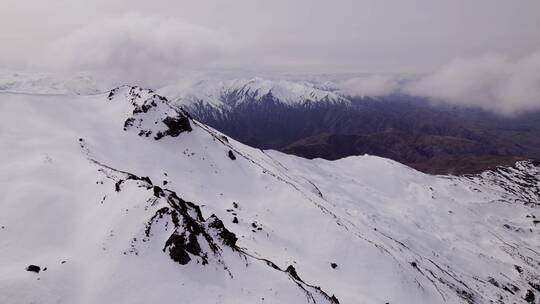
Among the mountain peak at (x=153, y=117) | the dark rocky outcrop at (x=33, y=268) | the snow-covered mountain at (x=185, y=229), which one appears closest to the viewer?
the dark rocky outcrop at (x=33, y=268)

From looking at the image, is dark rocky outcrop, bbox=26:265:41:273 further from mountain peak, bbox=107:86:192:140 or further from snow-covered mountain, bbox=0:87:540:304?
mountain peak, bbox=107:86:192:140

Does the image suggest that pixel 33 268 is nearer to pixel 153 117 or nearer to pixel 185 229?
pixel 185 229

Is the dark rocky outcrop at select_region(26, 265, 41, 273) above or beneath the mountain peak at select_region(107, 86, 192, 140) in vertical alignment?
above

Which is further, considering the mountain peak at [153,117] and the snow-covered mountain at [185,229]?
the mountain peak at [153,117]

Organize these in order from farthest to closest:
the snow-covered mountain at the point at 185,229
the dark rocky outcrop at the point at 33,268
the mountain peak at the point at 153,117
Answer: the mountain peak at the point at 153,117 → the snow-covered mountain at the point at 185,229 → the dark rocky outcrop at the point at 33,268

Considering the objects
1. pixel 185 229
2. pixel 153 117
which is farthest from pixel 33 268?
pixel 153 117

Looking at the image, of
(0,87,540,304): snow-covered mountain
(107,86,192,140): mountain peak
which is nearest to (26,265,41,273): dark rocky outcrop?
(0,87,540,304): snow-covered mountain

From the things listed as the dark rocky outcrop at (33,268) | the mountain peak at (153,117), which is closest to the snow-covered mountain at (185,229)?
the dark rocky outcrop at (33,268)

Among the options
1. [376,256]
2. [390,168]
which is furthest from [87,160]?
[390,168]

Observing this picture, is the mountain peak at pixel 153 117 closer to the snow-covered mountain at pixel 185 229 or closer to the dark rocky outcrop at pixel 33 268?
the snow-covered mountain at pixel 185 229

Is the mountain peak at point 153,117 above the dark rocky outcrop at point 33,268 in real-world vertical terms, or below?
below
